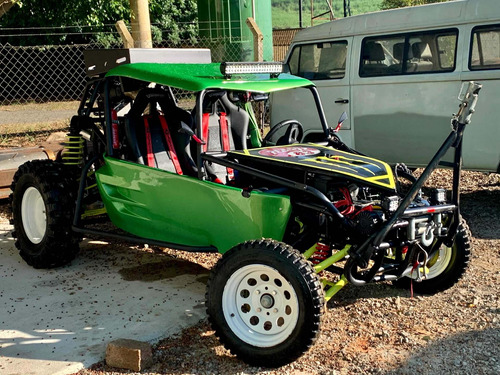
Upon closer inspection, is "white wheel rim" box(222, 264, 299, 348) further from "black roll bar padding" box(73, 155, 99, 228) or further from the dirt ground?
"black roll bar padding" box(73, 155, 99, 228)

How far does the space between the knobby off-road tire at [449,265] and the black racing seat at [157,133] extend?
2.13 metres

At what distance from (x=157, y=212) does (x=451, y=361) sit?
250cm

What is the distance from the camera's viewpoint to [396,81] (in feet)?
27.1

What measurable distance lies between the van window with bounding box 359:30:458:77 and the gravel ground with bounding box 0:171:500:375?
3131 mm

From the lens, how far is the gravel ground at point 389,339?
412 centimetres

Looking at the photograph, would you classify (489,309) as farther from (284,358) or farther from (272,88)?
(272,88)

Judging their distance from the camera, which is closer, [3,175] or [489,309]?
[489,309]

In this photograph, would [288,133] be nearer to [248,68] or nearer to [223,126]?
[223,126]

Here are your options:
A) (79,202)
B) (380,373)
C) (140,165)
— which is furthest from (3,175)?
(380,373)

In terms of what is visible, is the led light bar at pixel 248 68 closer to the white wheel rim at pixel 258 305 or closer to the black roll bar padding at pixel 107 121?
the black roll bar padding at pixel 107 121

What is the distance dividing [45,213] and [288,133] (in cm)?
232

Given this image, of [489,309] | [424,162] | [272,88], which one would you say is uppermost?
[272,88]

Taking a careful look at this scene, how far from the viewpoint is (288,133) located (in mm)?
5828

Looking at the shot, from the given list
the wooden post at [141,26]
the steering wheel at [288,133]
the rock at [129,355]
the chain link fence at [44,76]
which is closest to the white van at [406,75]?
the wooden post at [141,26]
